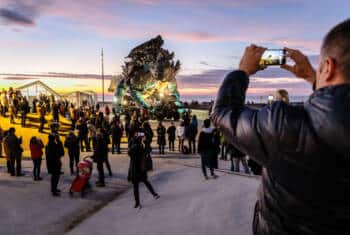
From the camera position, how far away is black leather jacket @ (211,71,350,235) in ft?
3.91

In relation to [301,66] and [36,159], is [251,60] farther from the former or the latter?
[36,159]

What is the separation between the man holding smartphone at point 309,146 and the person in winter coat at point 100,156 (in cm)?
1096

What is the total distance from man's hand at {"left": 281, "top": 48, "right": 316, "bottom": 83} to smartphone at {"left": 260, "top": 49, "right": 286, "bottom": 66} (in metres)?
0.04

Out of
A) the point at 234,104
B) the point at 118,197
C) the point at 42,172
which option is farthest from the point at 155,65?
the point at 234,104

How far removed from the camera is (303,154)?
1.23 m

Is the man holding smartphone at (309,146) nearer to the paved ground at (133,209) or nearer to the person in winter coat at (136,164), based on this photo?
the paved ground at (133,209)

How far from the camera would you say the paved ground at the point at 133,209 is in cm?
782

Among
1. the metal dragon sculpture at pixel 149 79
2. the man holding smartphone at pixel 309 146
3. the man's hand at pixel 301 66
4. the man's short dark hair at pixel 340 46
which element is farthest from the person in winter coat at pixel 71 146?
the metal dragon sculpture at pixel 149 79

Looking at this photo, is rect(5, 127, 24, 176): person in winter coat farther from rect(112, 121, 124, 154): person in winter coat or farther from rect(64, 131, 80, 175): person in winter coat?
rect(112, 121, 124, 154): person in winter coat

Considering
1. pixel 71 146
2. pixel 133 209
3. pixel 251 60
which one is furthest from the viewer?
pixel 71 146

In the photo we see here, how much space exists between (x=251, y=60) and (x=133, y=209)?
322 inches

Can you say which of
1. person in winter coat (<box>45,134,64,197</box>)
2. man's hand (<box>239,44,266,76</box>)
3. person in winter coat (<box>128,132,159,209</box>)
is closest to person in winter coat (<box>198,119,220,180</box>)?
person in winter coat (<box>128,132,159,209</box>)

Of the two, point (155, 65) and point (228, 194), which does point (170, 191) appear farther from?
point (155, 65)

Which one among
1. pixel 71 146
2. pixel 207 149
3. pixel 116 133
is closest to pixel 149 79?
pixel 116 133
